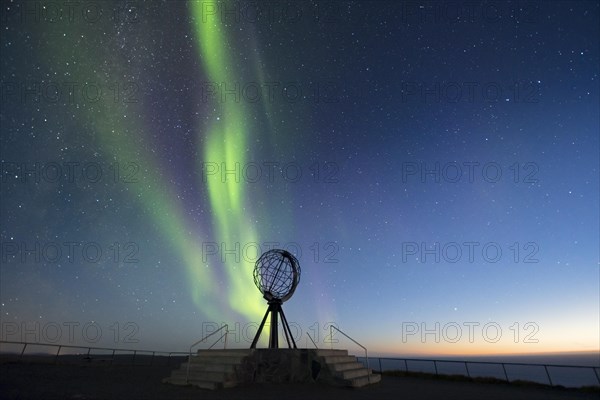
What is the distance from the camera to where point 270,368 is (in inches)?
773

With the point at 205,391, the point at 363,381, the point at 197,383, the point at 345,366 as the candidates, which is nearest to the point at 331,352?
the point at 345,366

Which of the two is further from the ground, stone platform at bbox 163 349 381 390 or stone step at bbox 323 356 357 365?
stone step at bbox 323 356 357 365

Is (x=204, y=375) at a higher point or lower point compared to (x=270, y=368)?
lower

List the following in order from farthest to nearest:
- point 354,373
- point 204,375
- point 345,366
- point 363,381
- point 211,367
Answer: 1. point 345,366
2. point 354,373
3. point 363,381
4. point 211,367
5. point 204,375

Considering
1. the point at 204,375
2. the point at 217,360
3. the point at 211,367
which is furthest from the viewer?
the point at 217,360

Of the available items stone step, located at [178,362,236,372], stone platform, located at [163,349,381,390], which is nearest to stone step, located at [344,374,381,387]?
stone platform, located at [163,349,381,390]

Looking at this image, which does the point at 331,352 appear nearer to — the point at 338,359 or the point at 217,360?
the point at 338,359

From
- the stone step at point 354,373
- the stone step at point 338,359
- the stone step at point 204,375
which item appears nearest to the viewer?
the stone step at point 204,375

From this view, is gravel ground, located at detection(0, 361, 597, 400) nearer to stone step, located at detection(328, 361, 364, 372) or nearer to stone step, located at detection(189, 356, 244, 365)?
stone step, located at detection(328, 361, 364, 372)

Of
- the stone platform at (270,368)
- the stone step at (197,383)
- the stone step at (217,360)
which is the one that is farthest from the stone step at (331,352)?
the stone step at (197,383)

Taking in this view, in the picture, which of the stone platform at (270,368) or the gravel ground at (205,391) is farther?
the stone platform at (270,368)

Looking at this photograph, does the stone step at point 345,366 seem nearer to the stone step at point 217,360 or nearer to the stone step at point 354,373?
the stone step at point 354,373

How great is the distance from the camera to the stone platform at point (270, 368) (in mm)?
18844

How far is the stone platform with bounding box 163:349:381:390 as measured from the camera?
1884 cm
